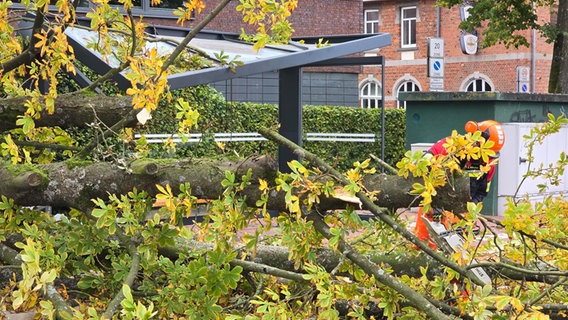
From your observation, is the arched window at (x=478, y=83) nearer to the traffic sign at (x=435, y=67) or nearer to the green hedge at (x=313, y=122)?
the green hedge at (x=313, y=122)

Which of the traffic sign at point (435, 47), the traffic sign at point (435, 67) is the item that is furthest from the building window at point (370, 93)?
the traffic sign at point (435, 67)

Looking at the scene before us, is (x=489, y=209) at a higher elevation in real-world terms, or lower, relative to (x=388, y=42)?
lower

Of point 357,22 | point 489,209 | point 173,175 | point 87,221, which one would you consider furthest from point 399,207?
point 357,22

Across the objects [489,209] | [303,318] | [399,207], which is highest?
[399,207]

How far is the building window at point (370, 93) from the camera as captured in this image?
42875 millimetres

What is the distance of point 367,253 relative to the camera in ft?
18.4

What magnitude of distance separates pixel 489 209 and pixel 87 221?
38.3 feet

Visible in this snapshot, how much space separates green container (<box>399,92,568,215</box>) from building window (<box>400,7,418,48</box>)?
25282mm

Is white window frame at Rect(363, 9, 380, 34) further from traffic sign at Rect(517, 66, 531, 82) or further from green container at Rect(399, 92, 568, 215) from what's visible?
green container at Rect(399, 92, 568, 215)

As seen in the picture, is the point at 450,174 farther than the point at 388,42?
No

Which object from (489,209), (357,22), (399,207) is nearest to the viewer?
(399,207)

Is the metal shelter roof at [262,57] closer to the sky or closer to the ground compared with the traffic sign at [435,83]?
closer to the sky

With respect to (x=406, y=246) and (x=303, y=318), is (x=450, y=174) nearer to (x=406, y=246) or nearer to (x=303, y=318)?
(x=303, y=318)

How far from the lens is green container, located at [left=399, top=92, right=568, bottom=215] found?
53.1ft
